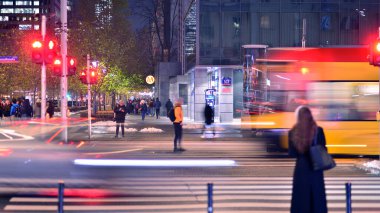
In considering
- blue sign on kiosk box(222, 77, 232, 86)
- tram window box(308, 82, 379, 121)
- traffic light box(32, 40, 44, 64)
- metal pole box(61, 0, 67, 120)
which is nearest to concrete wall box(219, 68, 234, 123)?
blue sign on kiosk box(222, 77, 232, 86)

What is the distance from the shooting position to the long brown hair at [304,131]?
848 centimetres

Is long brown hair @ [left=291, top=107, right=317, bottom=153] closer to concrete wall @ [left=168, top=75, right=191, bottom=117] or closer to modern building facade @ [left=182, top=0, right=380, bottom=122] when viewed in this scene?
modern building facade @ [left=182, top=0, right=380, bottom=122]

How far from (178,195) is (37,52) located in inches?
588

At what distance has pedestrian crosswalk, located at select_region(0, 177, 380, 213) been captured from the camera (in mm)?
11875

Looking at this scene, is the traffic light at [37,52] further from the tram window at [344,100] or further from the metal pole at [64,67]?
the tram window at [344,100]

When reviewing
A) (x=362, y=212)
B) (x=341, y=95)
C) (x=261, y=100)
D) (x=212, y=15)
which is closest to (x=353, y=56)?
(x=341, y=95)

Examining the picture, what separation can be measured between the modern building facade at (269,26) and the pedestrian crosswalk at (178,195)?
31.8 m

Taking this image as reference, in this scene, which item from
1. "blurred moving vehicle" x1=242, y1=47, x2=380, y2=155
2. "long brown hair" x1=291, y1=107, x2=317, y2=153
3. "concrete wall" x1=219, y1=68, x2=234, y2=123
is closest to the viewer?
"long brown hair" x1=291, y1=107, x2=317, y2=153

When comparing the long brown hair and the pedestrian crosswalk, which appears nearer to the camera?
the long brown hair

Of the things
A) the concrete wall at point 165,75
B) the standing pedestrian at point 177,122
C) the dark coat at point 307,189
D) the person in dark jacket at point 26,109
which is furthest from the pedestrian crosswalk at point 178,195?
the concrete wall at point 165,75

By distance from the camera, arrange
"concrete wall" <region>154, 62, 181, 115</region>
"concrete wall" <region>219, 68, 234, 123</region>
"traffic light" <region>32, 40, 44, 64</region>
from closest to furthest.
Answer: "traffic light" <region>32, 40, 44, 64</region>
"concrete wall" <region>219, 68, 234, 123</region>
"concrete wall" <region>154, 62, 181, 115</region>

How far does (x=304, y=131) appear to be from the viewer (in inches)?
334

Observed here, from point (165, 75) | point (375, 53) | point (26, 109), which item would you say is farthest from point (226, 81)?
→ point (375, 53)

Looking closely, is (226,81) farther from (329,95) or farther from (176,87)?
(329,95)
